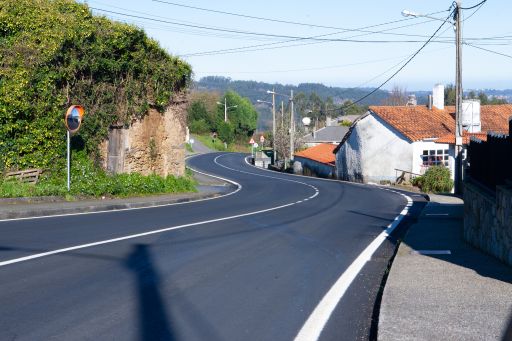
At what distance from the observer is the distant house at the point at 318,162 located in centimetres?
6286

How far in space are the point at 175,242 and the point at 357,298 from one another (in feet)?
17.1

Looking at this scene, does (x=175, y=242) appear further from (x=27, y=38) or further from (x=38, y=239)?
(x=27, y=38)

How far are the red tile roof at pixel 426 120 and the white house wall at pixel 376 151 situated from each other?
1.73 ft

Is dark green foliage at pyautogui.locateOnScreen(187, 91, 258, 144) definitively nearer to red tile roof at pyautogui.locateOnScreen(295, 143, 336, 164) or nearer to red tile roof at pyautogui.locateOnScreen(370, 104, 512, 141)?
red tile roof at pyautogui.locateOnScreen(295, 143, 336, 164)

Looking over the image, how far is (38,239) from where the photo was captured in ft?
42.7

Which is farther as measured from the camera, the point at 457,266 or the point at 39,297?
the point at 457,266

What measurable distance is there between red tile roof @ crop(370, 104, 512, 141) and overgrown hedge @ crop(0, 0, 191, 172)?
2543cm

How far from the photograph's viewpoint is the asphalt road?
23.5 feet

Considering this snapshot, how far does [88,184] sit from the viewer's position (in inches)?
918

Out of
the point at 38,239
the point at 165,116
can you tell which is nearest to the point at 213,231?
the point at 38,239

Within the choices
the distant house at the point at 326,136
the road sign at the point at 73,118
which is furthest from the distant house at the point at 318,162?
the road sign at the point at 73,118

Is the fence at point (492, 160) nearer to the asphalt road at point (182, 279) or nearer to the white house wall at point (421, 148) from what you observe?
the asphalt road at point (182, 279)

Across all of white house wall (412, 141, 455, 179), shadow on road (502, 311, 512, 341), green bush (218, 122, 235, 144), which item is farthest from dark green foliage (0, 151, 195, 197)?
green bush (218, 122, 235, 144)

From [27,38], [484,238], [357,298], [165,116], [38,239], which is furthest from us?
[165,116]
